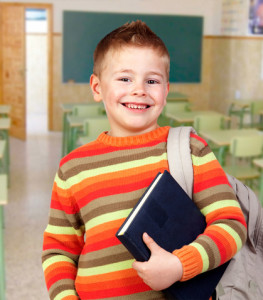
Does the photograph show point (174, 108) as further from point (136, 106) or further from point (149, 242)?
point (149, 242)

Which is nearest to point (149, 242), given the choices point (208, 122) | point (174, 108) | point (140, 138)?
point (140, 138)

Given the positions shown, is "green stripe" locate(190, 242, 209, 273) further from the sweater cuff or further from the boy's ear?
the boy's ear

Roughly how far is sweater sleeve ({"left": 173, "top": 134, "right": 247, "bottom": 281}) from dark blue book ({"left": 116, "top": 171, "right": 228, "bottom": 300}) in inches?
1.1

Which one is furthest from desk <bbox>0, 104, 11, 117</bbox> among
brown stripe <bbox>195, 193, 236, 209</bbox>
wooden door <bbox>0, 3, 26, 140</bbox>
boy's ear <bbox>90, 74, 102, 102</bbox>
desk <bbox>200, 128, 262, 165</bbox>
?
brown stripe <bbox>195, 193, 236, 209</bbox>

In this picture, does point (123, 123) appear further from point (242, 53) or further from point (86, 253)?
point (242, 53)

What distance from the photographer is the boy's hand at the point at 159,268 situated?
2.64 ft

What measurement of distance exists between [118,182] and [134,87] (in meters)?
0.18

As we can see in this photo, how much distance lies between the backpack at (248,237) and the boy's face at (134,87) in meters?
0.06

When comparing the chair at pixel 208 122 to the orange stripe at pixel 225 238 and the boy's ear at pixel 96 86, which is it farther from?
the orange stripe at pixel 225 238

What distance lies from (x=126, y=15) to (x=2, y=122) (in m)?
4.35

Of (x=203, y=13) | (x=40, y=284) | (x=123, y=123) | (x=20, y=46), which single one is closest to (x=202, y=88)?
(x=203, y=13)

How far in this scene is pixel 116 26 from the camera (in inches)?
354

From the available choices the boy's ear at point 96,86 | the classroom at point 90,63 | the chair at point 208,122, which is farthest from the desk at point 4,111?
the boy's ear at point 96,86

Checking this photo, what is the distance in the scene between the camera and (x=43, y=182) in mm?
5785
